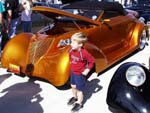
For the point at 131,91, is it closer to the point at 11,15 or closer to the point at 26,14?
the point at 11,15

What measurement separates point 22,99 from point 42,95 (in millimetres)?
366

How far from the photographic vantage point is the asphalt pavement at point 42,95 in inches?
199

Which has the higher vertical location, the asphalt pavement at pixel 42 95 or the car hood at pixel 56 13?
the car hood at pixel 56 13

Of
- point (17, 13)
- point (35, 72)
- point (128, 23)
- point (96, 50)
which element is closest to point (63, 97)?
point (35, 72)

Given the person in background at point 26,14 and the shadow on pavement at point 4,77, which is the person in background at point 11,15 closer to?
the person in background at point 26,14

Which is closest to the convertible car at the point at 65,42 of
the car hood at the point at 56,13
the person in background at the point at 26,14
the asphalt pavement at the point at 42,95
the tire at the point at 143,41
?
the car hood at the point at 56,13

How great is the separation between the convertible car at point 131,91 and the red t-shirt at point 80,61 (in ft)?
1.93

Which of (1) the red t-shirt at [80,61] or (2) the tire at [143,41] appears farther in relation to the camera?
(2) the tire at [143,41]

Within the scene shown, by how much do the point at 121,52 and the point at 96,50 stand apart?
60.6 inches

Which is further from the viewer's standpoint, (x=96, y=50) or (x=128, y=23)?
(x=128, y=23)

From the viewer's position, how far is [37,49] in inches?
239

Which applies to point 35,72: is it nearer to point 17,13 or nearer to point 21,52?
point 21,52

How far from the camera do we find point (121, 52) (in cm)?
743

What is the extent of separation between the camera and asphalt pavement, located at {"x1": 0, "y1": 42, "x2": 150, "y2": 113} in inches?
199
